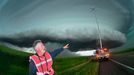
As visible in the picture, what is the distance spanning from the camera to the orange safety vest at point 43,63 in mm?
6508

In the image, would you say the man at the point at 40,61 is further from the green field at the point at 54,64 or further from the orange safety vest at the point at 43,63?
the green field at the point at 54,64

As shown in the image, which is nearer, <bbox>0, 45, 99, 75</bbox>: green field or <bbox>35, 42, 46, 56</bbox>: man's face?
<bbox>35, 42, 46, 56</bbox>: man's face

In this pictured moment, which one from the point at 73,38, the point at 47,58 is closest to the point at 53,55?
the point at 47,58

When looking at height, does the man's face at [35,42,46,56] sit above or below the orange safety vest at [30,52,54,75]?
above

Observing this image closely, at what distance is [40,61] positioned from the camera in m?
6.54

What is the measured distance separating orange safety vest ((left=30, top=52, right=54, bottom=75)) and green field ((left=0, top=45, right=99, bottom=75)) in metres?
1.57

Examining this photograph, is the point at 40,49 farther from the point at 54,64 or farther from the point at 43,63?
the point at 54,64

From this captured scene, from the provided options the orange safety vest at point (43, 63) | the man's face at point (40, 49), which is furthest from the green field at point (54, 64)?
the man's face at point (40, 49)

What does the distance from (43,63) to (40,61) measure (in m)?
0.08

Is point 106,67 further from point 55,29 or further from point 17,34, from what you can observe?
point 17,34

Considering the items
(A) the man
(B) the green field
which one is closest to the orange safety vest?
(A) the man

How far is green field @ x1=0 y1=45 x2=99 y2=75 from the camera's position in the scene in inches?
322

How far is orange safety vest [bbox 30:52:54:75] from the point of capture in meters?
6.51

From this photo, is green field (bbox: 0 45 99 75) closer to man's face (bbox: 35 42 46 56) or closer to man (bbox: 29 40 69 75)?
man (bbox: 29 40 69 75)
